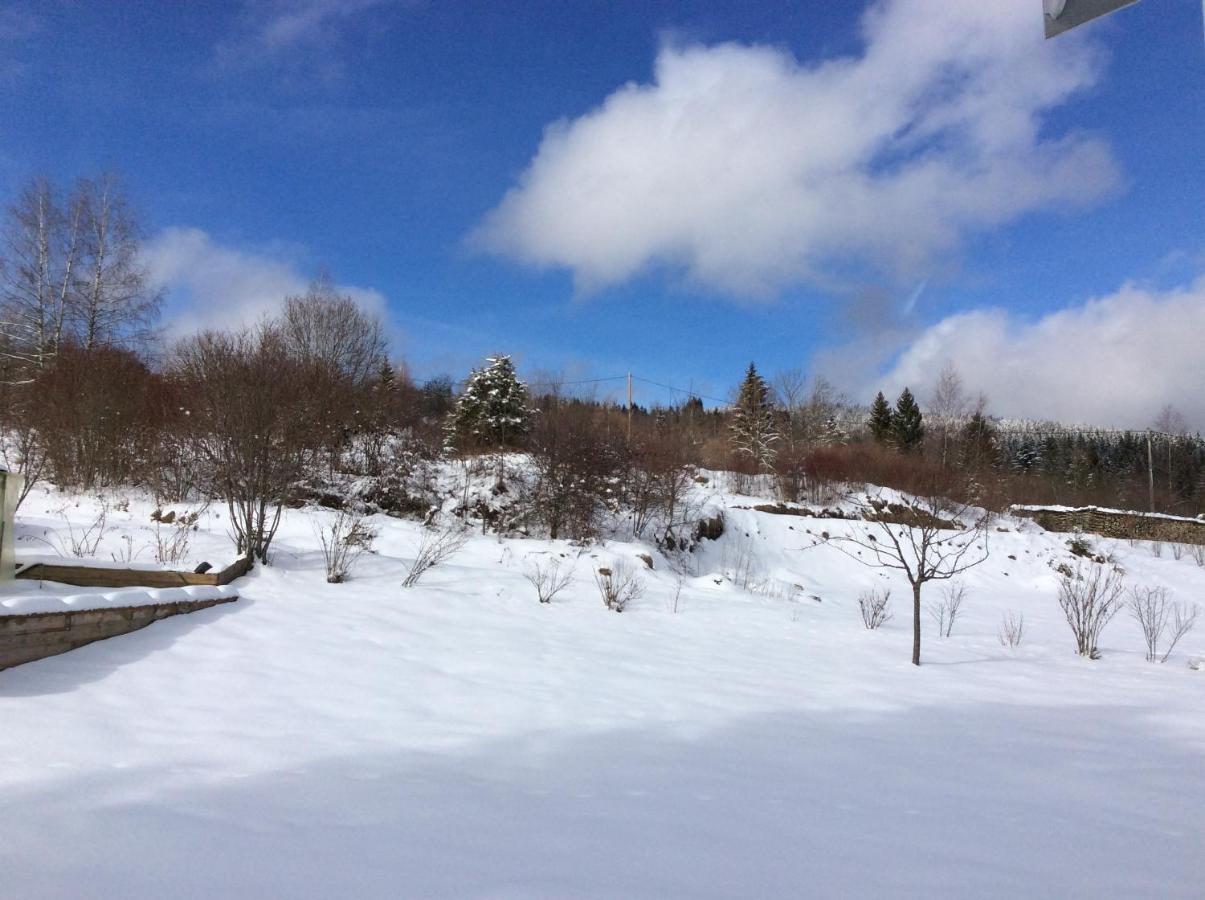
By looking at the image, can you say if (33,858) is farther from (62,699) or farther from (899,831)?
(899,831)

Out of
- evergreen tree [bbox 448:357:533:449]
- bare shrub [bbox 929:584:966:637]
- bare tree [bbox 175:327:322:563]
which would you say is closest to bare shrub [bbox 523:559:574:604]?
bare tree [bbox 175:327:322:563]

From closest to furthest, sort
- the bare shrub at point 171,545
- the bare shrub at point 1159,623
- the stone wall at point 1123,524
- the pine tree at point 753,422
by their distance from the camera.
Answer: the bare shrub at point 171,545 → the bare shrub at point 1159,623 → the stone wall at point 1123,524 → the pine tree at point 753,422

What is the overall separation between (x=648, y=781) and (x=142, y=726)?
2.73 meters

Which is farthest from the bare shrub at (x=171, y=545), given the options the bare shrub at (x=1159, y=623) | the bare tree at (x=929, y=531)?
the bare tree at (x=929, y=531)

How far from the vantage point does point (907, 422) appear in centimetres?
4384

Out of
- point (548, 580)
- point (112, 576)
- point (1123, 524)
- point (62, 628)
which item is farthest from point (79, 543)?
point (1123, 524)

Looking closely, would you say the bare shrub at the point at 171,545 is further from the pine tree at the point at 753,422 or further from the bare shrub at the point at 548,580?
the pine tree at the point at 753,422

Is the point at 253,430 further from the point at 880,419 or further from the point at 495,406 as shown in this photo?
the point at 880,419

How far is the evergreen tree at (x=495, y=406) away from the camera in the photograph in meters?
25.6

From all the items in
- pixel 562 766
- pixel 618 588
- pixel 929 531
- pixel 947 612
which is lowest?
pixel 947 612

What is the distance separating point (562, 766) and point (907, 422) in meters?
45.9

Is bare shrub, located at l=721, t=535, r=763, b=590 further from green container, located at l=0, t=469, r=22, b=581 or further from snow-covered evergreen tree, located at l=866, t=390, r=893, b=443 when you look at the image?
snow-covered evergreen tree, located at l=866, t=390, r=893, b=443

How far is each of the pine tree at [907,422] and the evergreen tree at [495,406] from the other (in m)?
26.9

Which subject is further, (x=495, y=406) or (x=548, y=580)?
(x=495, y=406)
